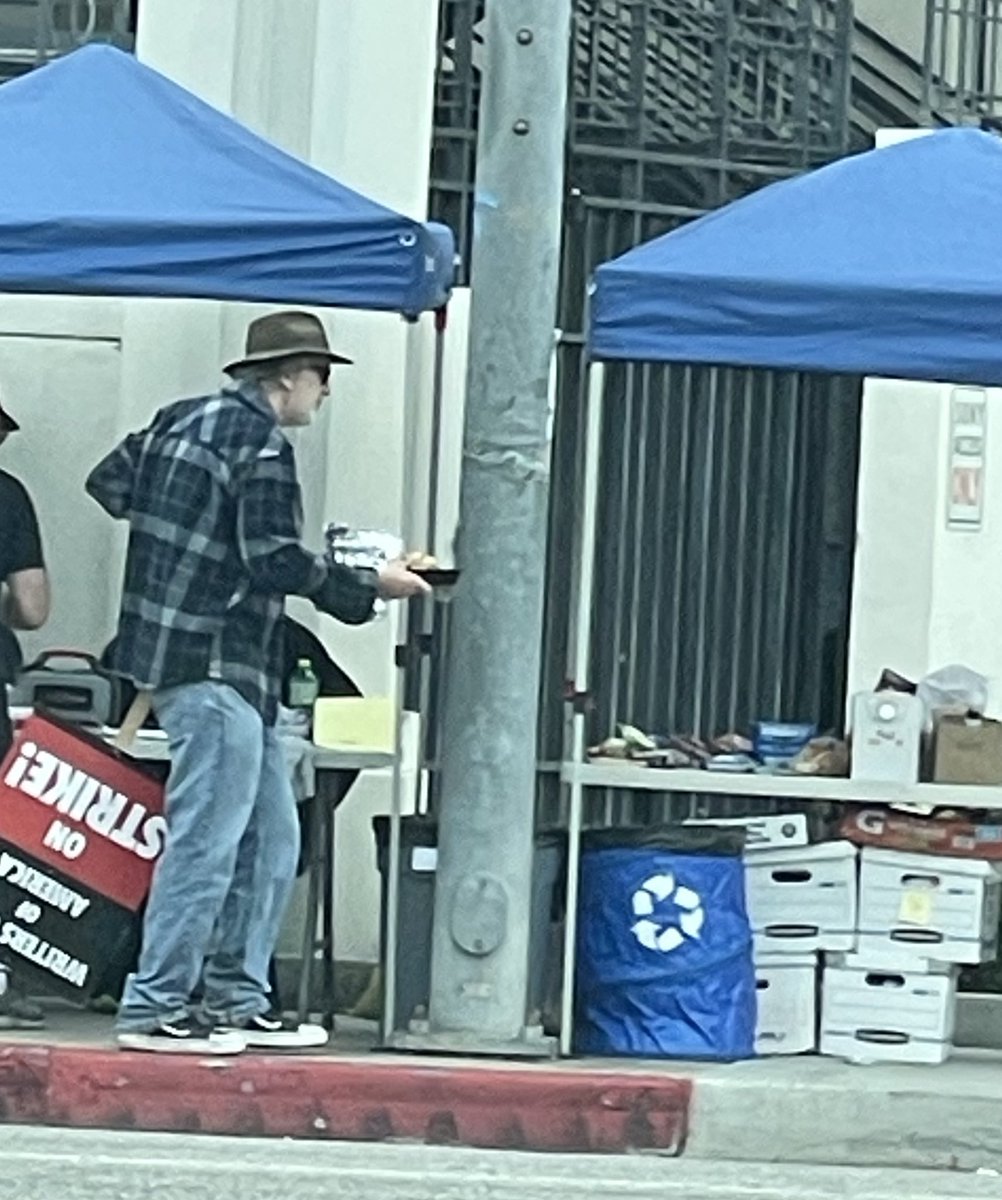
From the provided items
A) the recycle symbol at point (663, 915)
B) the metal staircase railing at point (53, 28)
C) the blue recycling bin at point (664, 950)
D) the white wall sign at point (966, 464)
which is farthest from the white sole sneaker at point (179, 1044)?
the metal staircase railing at point (53, 28)

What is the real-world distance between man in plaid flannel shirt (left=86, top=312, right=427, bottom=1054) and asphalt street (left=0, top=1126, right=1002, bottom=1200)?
53 cm

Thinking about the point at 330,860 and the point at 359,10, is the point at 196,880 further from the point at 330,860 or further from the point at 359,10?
the point at 359,10

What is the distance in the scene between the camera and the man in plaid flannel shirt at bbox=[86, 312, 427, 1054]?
8.59 metres

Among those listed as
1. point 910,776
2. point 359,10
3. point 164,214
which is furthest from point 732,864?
point 359,10

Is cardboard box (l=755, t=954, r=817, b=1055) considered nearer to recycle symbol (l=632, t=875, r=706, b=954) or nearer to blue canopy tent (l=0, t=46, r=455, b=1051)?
recycle symbol (l=632, t=875, r=706, b=954)

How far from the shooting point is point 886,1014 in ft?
31.1

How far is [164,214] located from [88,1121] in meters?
2.50

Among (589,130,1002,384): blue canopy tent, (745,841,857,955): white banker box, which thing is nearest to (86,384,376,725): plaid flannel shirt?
(589,130,1002,384): blue canopy tent

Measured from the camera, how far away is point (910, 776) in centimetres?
959

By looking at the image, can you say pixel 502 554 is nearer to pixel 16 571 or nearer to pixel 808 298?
pixel 808 298

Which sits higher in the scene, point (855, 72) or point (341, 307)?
point (855, 72)

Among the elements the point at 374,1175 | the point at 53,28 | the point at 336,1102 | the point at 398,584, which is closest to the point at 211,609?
the point at 398,584

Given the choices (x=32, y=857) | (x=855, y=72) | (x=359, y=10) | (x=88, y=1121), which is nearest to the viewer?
(x=88, y=1121)

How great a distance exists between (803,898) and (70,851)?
226 cm
